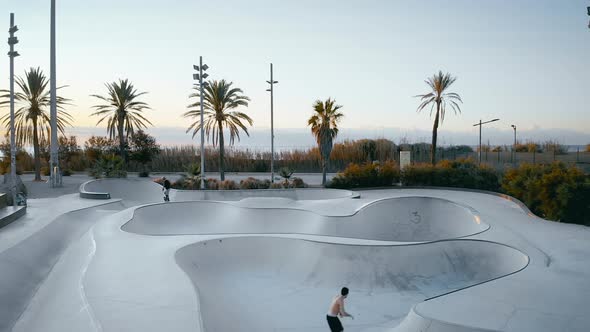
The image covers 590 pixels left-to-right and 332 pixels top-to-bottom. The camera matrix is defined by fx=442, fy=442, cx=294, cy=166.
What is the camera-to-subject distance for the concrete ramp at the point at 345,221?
1520 centimetres

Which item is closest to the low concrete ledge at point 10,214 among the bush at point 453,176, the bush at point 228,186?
the bush at point 228,186

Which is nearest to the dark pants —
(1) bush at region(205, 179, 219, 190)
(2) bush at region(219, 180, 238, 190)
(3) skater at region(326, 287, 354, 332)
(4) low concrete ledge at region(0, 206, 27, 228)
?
(3) skater at region(326, 287, 354, 332)

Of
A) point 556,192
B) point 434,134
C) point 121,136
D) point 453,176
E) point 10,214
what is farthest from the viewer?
point 121,136

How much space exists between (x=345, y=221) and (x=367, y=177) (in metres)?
10.3

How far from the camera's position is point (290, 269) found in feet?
38.0

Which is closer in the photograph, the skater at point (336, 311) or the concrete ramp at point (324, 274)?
the skater at point (336, 311)

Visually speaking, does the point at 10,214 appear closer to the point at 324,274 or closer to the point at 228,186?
the point at 324,274

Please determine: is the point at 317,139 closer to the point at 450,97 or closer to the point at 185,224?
the point at 450,97

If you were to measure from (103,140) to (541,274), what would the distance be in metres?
38.9

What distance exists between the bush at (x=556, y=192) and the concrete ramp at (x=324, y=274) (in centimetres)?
610

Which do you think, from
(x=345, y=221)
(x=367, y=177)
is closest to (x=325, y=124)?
(x=367, y=177)

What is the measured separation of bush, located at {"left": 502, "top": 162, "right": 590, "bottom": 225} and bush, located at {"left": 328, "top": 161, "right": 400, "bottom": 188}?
744cm

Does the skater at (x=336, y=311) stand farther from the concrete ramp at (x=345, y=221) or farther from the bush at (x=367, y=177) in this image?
the bush at (x=367, y=177)

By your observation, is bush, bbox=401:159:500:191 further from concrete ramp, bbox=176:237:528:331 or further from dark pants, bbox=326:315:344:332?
dark pants, bbox=326:315:344:332
